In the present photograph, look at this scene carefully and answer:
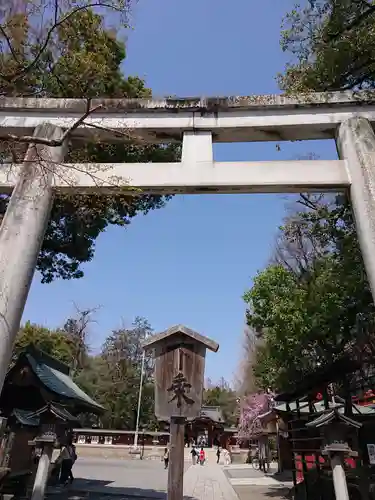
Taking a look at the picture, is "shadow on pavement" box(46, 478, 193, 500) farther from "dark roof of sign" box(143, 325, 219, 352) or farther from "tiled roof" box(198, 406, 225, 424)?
"tiled roof" box(198, 406, 225, 424)

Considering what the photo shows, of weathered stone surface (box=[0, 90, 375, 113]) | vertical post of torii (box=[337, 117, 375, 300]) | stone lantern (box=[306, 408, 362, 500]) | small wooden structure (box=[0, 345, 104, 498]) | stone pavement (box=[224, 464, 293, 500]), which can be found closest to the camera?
vertical post of torii (box=[337, 117, 375, 300])

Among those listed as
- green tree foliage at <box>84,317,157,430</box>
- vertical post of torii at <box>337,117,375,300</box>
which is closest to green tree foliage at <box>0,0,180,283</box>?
vertical post of torii at <box>337,117,375,300</box>

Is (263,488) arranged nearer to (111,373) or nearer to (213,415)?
(111,373)

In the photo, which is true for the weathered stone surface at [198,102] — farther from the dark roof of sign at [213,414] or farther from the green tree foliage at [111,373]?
the dark roof of sign at [213,414]

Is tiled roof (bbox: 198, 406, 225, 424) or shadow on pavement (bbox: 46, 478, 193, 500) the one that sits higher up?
tiled roof (bbox: 198, 406, 225, 424)

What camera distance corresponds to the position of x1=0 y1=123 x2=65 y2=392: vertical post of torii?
4.89 meters

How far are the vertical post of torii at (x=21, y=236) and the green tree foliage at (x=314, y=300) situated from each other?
6546mm

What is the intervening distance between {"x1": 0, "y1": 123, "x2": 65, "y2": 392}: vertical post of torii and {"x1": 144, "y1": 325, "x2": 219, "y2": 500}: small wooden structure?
73.3 inches

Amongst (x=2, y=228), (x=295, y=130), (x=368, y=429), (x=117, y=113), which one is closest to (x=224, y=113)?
(x=295, y=130)

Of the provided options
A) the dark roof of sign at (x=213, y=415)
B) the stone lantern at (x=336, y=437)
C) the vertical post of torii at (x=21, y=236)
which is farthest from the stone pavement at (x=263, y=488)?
the dark roof of sign at (x=213, y=415)

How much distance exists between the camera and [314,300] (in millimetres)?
11562

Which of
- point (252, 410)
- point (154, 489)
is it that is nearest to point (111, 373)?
point (252, 410)

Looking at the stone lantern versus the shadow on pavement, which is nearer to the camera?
the stone lantern

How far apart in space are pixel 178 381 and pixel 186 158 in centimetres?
336
